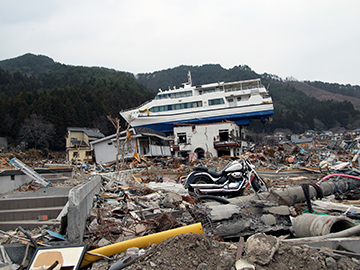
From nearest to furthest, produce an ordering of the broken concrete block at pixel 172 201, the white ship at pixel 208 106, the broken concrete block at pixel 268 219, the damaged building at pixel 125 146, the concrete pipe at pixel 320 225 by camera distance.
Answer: the concrete pipe at pixel 320 225 → the broken concrete block at pixel 268 219 → the broken concrete block at pixel 172 201 → the damaged building at pixel 125 146 → the white ship at pixel 208 106

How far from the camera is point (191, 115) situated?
33750mm

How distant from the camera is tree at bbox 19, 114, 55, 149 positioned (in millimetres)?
33531

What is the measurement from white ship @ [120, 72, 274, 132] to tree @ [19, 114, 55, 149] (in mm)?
12231

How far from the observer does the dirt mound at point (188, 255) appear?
2.58 m

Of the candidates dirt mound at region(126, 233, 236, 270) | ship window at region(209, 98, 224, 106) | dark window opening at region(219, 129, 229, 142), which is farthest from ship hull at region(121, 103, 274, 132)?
dirt mound at region(126, 233, 236, 270)

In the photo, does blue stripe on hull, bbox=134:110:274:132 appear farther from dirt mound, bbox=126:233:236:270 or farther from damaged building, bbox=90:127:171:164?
dirt mound, bbox=126:233:236:270

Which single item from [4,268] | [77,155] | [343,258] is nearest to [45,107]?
[77,155]

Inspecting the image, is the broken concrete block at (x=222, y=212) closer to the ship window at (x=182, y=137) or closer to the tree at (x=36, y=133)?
the ship window at (x=182, y=137)

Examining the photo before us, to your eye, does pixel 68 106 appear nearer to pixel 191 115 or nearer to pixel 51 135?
pixel 51 135

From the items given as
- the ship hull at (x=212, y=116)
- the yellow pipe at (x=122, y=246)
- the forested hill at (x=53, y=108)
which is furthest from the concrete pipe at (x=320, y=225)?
the forested hill at (x=53, y=108)

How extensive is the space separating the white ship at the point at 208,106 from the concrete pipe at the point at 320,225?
97.3ft

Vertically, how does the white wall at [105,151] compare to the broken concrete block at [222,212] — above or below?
below

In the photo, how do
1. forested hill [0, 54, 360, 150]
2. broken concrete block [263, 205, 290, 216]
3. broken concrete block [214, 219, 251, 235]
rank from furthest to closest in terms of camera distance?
forested hill [0, 54, 360, 150] → broken concrete block [263, 205, 290, 216] → broken concrete block [214, 219, 251, 235]

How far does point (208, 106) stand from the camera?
33625 millimetres
